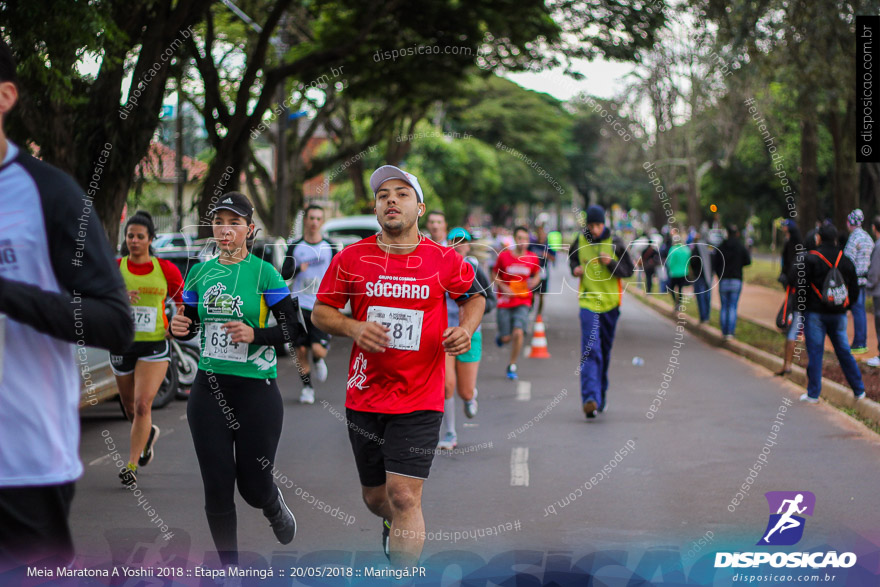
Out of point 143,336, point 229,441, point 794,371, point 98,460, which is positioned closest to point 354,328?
point 229,441

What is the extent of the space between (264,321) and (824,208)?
54084mm

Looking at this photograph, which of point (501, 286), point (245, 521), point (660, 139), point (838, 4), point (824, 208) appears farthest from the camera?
point (824, 208)

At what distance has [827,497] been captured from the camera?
6758mm

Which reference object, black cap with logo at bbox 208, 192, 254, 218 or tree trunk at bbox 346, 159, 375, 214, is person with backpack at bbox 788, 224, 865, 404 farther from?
tree trunk at bbox 346, 159, 375, 214

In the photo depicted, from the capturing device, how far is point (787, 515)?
247 inches

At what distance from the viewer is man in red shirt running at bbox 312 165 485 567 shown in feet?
14.8

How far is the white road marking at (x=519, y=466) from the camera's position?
7.30m

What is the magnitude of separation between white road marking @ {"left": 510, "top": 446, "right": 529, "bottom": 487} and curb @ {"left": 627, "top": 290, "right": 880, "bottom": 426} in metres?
3.40

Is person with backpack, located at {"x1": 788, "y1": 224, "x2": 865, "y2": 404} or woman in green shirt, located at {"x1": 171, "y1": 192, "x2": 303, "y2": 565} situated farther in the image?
→ person with backpack, located at {"x1": 788, "y1": 224, "x2": 865, "y2": 404}

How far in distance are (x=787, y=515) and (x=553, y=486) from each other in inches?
61.3

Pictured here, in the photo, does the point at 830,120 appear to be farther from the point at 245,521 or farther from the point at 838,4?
the point at 245,521

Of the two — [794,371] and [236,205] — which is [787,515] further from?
[794,371]

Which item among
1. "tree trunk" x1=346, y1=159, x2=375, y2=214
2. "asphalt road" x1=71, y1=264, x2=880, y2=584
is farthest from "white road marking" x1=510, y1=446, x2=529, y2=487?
"tree trunk" x1=346, y1=159, x2=375, y2=214

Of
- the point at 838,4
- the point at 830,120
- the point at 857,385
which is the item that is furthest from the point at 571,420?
the point at 830,120
